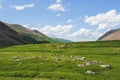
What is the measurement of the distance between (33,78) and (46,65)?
42.7 ft

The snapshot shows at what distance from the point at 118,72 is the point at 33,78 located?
15394mm

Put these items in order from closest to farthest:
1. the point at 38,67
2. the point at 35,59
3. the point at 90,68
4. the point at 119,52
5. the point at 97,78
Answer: the point at 97,78, the point at 90,68, the point at 38,67, the point at 35,59, the point at 119,52

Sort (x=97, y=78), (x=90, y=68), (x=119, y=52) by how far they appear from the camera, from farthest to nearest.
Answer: (x=119, y=52) → (x=90, y=68) → (x=97, y=78)

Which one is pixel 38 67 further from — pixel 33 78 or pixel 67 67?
pixel 33 78

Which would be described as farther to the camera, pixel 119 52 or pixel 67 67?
pixel 119 52

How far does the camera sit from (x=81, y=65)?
63438 millimetres

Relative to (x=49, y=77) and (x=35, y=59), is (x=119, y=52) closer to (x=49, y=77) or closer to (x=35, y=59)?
(x=35, y=59)

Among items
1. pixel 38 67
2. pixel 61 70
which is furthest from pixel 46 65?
pixel 61 70

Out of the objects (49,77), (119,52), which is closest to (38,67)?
(49,77)

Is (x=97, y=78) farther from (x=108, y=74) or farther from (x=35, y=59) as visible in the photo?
(x=35, y=59)

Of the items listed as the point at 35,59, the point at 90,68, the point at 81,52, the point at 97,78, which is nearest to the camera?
the point at 97,78

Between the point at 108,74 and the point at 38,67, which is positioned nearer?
the point at 108,74

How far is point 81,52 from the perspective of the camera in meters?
97.6

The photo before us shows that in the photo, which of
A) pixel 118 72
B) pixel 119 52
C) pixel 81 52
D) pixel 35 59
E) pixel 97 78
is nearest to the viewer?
pixel 97 78
